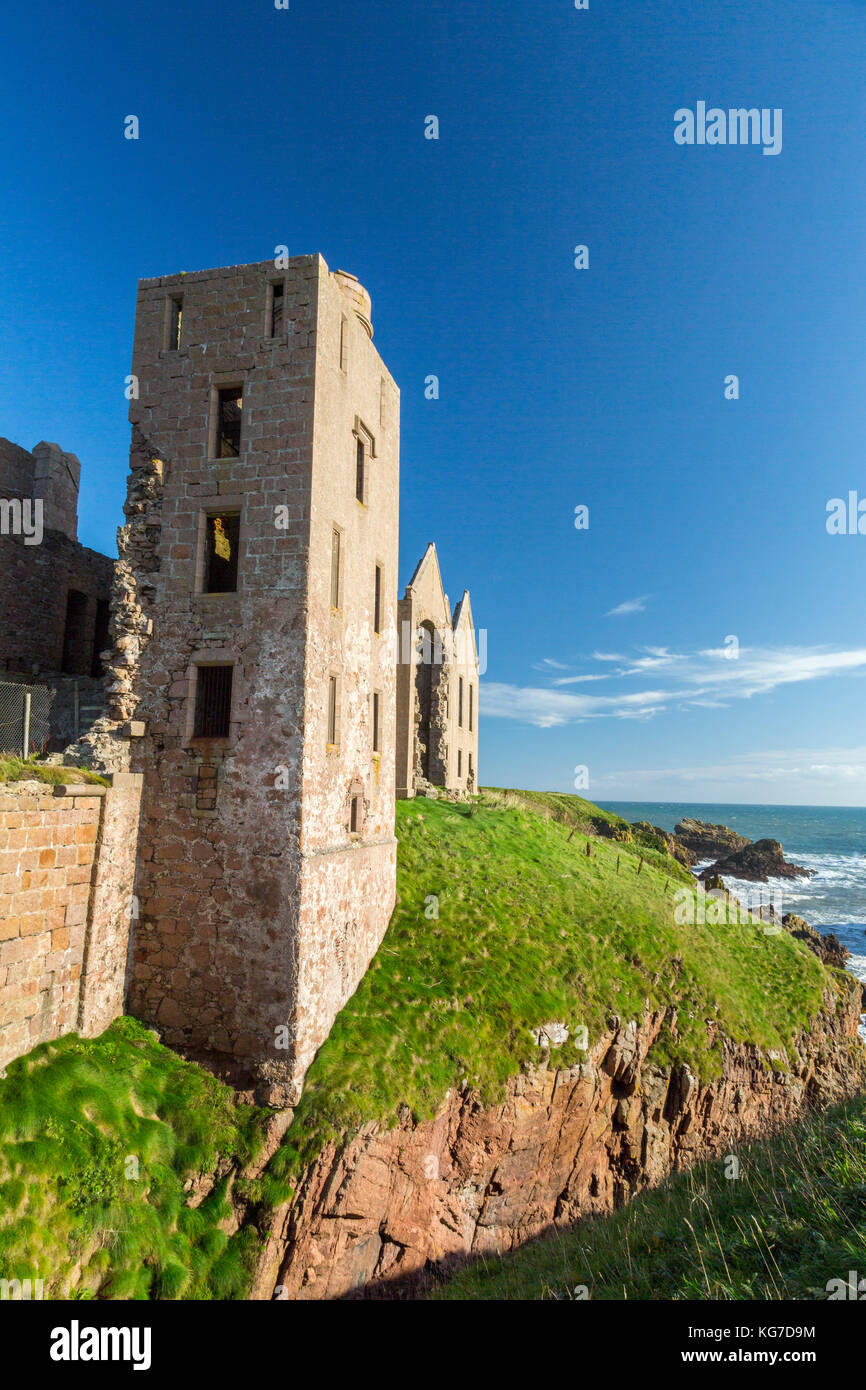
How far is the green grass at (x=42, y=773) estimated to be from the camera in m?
10.8

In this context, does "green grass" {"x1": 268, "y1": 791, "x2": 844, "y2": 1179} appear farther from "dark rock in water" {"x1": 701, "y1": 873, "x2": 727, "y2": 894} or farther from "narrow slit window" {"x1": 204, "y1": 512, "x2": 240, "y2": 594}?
"dark rock in water" {"x1": 701, "y1": 873, "x2": 727, "y2": 894}

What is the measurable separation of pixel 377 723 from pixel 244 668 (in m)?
5.05

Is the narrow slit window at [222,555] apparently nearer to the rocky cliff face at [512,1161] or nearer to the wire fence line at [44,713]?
the wire fence line at [44,713]

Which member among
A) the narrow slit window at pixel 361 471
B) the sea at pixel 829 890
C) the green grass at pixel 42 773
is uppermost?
the narrow slit window at pixel 361 471

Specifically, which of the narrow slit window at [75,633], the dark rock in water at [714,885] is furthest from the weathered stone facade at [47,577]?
the dark rock in water at [714,885]

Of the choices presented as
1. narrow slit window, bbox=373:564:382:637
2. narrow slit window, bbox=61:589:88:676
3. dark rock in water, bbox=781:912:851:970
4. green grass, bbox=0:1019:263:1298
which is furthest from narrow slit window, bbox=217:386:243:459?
dark rock in water, bbox=781:912:851:970

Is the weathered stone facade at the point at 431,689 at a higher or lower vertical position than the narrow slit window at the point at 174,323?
lower

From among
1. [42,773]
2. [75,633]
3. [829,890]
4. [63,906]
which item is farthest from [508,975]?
[829,890]

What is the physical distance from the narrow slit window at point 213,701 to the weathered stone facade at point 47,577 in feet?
23.3

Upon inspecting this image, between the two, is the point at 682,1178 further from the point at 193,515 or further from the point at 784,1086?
the point at 193,515

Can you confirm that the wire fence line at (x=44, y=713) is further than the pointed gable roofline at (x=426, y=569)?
No

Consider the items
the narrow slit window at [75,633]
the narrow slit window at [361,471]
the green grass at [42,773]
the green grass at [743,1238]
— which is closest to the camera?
the green grass at [743,1238]

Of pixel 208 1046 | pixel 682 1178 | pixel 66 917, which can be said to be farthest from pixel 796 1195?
pixel 66 917

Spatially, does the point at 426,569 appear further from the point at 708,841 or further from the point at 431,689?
the point at 708,841
